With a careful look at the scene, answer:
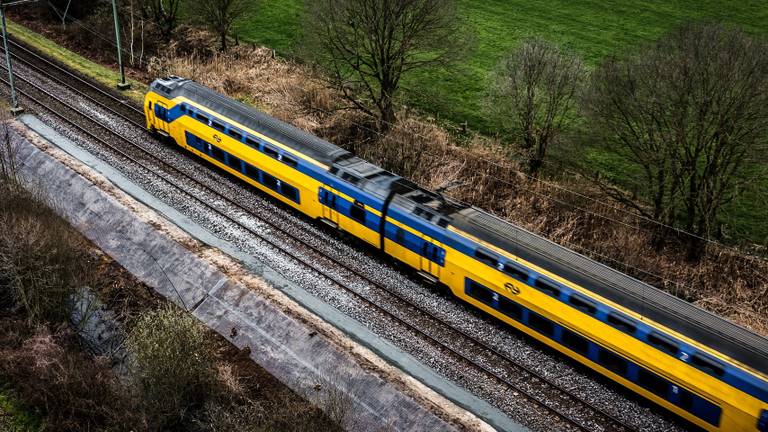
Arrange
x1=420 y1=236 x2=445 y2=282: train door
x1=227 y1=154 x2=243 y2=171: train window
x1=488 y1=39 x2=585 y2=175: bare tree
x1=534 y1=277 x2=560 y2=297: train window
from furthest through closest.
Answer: x1=227 y1=154 x2=243 y2=171: train window < x1=488 y1=39 x2=585 y2=175: bare tree < x1=420 y1=236 x2=445 y2=282: train door < x1=534 y1=277 x2=560 y2=297: train window

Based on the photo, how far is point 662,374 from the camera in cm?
2092

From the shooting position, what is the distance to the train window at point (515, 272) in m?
23.6

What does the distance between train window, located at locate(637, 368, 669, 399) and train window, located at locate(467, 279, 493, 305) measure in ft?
18.2

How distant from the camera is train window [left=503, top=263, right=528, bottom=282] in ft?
77.3

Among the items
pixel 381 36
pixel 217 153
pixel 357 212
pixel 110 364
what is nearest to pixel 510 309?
pixel 357 212

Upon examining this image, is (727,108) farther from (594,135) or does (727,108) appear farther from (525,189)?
(525,189)

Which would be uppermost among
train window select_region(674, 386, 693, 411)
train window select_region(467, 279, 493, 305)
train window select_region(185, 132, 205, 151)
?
train window select_region(674, 386, 693, 411)

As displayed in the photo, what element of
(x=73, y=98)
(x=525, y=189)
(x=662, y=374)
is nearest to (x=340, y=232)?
(x=525, y=189)

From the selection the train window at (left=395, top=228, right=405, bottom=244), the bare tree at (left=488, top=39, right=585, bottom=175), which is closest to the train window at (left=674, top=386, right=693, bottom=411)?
the train window at (left=395, top=228, right=405, bottom=244)

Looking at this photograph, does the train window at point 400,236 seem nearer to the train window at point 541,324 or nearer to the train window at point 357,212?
the train window at point 357,212

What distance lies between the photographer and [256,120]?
1232 inches

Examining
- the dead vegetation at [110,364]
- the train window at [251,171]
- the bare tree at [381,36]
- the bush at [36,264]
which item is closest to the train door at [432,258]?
the dead vegetation at [110,364]

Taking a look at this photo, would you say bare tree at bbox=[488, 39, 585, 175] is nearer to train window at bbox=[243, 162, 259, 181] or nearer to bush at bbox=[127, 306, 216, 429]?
train window at bbox=[243, 162, 259, 181]

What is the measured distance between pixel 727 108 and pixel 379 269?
46.9ft
